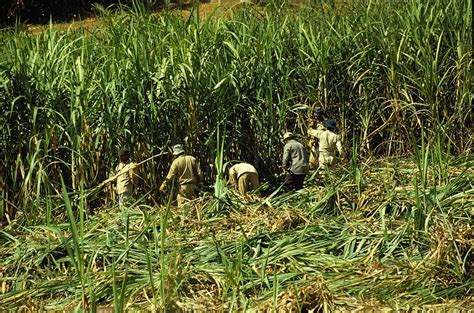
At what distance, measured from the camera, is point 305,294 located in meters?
5.54

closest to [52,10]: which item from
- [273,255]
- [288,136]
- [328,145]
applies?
[328,145]

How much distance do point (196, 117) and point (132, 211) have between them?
1504 millimetres

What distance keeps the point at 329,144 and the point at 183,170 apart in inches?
66.9

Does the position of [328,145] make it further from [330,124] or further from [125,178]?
[125,178]

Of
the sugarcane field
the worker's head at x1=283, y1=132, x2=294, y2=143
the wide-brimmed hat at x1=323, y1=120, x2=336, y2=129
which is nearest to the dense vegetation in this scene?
the sugarcane field

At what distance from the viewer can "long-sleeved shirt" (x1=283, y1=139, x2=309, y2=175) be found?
8469 mm

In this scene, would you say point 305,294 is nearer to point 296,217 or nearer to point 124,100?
point 296,217

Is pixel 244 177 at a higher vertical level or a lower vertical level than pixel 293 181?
higher

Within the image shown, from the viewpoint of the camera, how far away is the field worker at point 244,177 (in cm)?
815

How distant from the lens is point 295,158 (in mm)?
8523

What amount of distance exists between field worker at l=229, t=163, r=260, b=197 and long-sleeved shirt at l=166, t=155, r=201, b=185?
0.35 meters

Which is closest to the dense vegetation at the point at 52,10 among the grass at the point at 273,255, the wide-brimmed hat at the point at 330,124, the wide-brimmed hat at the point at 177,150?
the wide-brimmed hat at the point at 330,124

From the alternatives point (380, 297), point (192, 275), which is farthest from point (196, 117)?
point (380, 297)

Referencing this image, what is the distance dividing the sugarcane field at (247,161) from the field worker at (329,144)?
0.05 ft
